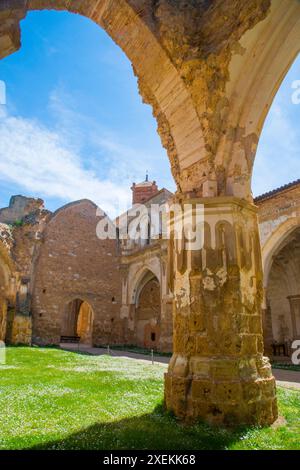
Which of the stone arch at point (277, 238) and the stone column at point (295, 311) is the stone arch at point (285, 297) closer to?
the stone column at point (295, 311)

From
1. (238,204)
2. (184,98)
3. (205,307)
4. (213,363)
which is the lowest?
(213,363)

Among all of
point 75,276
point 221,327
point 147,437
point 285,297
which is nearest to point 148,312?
point 75,276

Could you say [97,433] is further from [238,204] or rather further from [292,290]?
[292,290]

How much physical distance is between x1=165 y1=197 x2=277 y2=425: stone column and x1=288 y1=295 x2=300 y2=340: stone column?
11.8m

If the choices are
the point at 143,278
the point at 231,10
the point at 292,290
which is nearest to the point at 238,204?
the point at 231,10

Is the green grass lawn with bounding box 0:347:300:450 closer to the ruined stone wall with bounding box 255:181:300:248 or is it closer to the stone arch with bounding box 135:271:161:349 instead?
the ruined stone wall with bounding box 255:181:300:248

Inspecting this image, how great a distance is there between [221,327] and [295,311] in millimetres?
12373

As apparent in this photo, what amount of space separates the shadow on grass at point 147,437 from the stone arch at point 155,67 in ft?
8.20

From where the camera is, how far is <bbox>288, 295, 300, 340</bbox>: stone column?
13959mm

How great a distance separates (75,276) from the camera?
18.3 meters

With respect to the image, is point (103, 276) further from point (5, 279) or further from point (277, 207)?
point (277, 207)

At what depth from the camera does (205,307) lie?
3320 mm

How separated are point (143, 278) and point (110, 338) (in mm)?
3808
